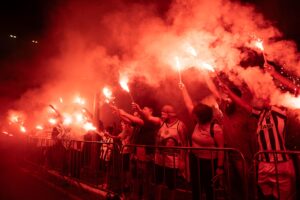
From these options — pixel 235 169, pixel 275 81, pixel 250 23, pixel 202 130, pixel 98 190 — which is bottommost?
pixel 98 190

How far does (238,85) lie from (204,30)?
1.40m

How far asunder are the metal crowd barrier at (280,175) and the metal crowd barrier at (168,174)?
40cm

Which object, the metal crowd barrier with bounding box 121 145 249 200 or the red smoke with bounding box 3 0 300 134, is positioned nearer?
the metal crowd barrier with bounding box 121 145 249 200

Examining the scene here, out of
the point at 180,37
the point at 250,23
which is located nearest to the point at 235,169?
the point at 250,23

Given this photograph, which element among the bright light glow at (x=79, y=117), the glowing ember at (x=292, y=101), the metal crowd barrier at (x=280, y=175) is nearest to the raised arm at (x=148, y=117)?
the metal crowd barrier at (x=280, y=175)

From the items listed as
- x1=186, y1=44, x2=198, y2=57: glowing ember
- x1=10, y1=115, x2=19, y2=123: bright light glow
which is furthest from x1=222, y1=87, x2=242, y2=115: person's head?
x1=10, y1=115, x2=19, y2=123: bright light glow

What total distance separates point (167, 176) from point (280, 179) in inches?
72.8

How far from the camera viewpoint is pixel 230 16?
5.79m

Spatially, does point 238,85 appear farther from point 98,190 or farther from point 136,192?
point 98,190

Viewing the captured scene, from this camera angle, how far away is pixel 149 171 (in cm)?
553

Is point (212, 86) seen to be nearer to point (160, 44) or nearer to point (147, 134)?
point (147, 134)

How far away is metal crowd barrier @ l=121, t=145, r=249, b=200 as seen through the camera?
179 inches

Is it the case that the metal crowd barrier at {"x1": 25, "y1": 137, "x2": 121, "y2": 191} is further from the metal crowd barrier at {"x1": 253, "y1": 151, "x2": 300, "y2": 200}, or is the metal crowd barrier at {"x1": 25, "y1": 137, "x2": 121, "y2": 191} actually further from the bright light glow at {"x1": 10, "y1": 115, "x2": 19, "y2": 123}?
the bright light glow at {"x1": 10, "y1": 115, "x2": 19, "y2": 123}

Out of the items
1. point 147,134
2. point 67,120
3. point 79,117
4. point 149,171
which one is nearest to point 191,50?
point 147,134
